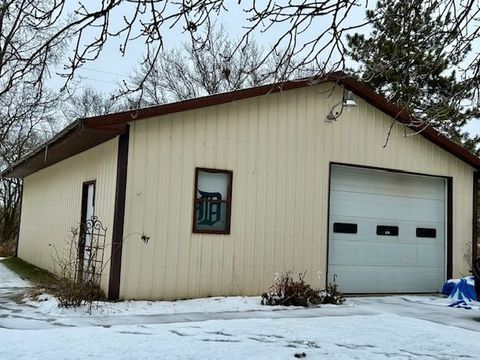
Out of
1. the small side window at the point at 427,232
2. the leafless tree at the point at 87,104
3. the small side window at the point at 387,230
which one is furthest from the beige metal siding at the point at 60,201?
the leafless tree at the point at 87,104

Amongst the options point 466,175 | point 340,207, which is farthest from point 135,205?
point 466,175

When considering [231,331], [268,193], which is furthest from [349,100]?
[231,331]

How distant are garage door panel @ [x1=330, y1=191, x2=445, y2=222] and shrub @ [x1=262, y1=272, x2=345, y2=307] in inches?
71.2

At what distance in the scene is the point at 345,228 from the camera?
1037cm

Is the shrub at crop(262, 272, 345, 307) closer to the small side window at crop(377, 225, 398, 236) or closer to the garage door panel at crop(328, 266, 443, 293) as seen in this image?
the garage door panel at crop(328, 266, 443, 293)

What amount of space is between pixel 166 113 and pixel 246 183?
6.01ft

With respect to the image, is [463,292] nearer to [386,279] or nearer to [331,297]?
[386,279]

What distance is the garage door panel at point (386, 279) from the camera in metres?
10.3

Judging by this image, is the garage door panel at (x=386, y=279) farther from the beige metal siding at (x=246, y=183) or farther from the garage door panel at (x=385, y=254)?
the beige metal siding at (x=246, y=183)

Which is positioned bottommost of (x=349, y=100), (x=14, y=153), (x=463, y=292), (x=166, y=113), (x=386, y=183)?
(x=463, y=292)

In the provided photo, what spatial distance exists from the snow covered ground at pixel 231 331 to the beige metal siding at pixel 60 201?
1.40m

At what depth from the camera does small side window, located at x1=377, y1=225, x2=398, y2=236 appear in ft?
35.1

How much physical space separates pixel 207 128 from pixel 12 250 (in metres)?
15.4

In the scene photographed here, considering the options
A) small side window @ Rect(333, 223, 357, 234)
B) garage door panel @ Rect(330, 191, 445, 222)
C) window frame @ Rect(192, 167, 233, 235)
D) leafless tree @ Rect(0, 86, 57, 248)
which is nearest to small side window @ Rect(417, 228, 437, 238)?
garage door panel @ Rect(330, 191, 445, 222)
